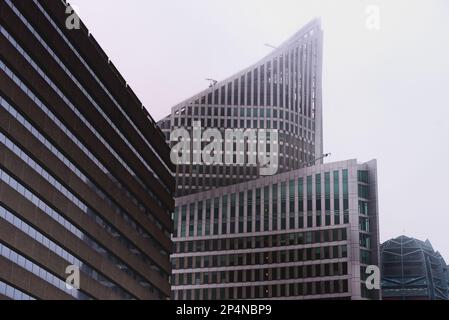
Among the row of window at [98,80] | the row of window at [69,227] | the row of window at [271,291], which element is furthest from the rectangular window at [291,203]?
the row of window at [69,227]

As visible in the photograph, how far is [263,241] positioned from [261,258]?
3.56m

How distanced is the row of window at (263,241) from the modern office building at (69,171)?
36892mm

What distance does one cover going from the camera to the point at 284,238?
16588 cm

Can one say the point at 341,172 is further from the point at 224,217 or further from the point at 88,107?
the point at 88,107

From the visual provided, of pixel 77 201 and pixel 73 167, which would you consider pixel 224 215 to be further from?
pixel 73 167

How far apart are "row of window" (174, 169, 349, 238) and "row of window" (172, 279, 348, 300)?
1207 cm

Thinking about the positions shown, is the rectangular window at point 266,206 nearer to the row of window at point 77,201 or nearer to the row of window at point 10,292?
the row of window at point 77,201

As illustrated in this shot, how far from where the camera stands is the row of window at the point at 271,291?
15660cm

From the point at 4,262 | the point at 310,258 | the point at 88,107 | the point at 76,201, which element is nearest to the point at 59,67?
the point at 88,107

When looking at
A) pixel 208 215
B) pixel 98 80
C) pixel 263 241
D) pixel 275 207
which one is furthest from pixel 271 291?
pixel 98 80

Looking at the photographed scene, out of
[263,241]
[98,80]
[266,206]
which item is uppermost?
[98,80]

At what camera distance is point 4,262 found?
7762 centimetres

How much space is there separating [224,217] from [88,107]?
74.4m

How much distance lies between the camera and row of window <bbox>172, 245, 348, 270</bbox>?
159 m
